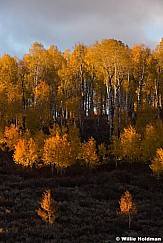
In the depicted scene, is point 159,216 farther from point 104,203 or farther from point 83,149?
point 83,149

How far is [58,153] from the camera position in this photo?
3894 centimetres

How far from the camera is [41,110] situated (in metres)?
51.7

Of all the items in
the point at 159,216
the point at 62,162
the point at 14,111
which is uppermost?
the point at 14,111

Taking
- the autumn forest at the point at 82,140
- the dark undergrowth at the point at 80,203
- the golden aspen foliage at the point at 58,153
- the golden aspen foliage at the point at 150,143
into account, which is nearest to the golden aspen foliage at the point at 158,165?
the autumn forest at the point at 82,140

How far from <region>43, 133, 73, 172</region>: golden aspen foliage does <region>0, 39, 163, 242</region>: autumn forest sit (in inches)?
4.7

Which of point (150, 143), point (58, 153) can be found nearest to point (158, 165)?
point (150, 143)

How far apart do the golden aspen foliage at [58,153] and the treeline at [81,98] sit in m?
0.14

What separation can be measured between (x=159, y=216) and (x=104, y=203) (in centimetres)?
514

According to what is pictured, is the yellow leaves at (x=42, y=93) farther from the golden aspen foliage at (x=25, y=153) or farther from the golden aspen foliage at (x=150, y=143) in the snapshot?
the golden aspen foliage at (x=150, y=143)

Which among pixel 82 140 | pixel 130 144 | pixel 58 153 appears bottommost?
pixel 58 153

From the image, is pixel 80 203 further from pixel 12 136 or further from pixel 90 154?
pixel 12 136

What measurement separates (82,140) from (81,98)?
11972 mm

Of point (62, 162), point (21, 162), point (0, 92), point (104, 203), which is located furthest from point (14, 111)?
point (104, 203)

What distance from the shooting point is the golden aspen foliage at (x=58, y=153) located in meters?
38.8
